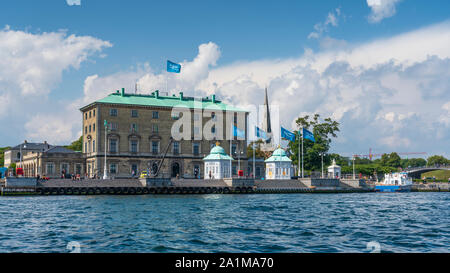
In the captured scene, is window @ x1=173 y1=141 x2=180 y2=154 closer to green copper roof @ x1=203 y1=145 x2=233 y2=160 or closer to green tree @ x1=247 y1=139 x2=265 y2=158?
green copper roof @ x1=203 y1=145 x2=233 y2=160

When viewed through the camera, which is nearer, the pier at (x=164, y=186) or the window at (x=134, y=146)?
the pier at (x=164, y=186)

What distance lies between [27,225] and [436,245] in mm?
20639

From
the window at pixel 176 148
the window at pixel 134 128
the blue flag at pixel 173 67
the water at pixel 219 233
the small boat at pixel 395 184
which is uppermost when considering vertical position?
the blue flag at pixel 173 67

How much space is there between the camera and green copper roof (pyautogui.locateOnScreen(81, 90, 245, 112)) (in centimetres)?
8844

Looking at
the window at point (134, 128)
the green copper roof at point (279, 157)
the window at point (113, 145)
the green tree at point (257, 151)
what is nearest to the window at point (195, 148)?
the window at point (134, 128)

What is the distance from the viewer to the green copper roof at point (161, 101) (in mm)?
88438

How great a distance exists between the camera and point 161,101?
92.3 meters

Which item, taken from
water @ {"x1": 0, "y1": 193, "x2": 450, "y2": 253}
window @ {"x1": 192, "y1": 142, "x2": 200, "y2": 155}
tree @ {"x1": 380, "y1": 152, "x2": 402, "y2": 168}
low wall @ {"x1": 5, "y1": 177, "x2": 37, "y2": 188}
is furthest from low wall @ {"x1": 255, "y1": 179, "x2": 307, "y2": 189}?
tree @ {"x1": 380, "y1": 152, "x2": 402, "y2": 168}

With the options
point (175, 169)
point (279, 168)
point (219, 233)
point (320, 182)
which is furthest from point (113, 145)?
point (219, 233)

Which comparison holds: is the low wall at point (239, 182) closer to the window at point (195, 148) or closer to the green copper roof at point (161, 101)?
the window at point (195, 148)

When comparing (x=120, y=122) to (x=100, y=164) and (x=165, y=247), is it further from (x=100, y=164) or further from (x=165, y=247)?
(x=165, y=247)

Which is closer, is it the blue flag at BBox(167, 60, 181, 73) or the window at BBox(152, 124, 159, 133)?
the blue flag at BBox(167, 60, 181, 73)

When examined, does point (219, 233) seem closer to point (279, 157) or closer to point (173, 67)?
point (173, 67)
